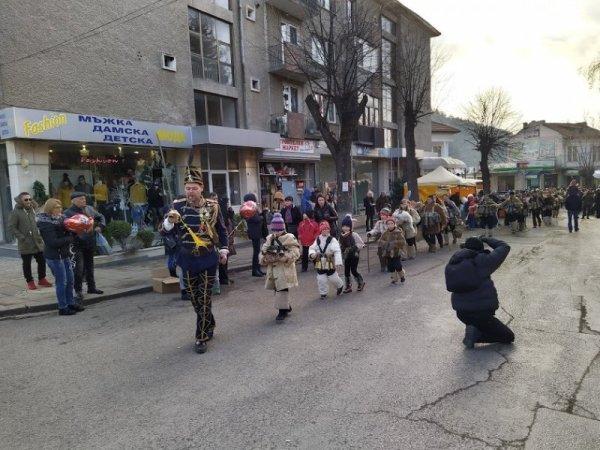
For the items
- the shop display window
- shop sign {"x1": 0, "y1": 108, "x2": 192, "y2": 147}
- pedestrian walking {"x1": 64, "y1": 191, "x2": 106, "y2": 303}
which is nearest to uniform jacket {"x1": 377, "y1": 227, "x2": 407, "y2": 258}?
shop sign {"x1": 0, "y1": 108, "x2": 192, "y2": 147}

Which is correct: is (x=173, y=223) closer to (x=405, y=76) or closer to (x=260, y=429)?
(x=260, y=429)

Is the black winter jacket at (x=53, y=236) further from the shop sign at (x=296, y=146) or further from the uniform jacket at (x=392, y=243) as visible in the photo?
the shop sign at (x=296, y=146)

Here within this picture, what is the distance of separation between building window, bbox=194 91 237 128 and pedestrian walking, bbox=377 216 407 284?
1164 centimetres

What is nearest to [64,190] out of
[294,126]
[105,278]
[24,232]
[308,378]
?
[105,278]

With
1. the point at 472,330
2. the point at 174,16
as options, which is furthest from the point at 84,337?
the point at 174,16

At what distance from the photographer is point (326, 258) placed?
7539mm

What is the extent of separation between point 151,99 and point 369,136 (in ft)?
52.6

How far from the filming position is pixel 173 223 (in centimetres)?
519

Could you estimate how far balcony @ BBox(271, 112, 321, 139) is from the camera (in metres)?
21.5

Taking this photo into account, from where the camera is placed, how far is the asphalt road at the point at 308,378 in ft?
11.0

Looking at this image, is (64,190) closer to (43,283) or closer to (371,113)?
(43,283)

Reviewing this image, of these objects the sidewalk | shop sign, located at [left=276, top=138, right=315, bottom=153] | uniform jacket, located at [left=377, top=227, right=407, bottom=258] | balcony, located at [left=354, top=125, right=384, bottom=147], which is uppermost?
balcony, located at [left=354, top=125, right=384, bottom=147]

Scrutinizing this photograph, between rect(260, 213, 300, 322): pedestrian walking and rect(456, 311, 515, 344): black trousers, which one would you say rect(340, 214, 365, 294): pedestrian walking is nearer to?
rect(260, 213, 300, 322): pedestrian walking

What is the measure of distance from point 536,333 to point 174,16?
53.2ft
